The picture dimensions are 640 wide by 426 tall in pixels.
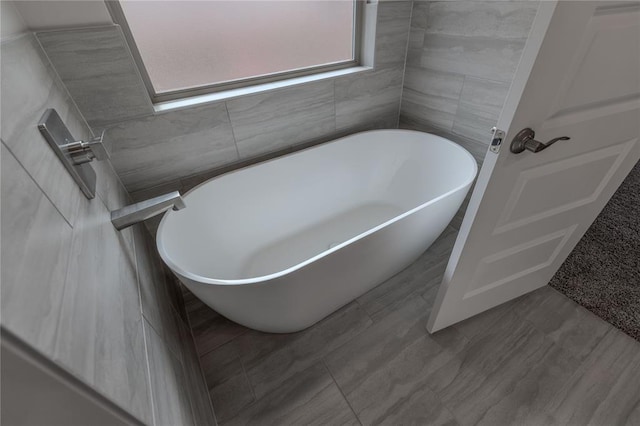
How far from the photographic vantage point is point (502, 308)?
1.48m

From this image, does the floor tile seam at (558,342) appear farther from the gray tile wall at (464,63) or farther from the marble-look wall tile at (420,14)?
the marble-look wall tile at (420,14)

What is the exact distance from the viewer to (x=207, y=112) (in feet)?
4.58

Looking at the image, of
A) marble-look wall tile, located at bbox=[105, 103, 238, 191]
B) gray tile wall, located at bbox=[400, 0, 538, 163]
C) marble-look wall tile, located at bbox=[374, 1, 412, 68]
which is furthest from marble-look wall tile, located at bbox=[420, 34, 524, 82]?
marble-look wall tile, located at bbox=[105, 103, 238, 191]

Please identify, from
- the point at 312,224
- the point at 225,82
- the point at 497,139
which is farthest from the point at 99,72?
the point at 497,139

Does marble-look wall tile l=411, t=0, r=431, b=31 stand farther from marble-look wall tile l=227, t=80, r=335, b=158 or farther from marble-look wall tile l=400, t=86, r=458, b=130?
marble-look wall tile l=227, t=80, r=335, b=158

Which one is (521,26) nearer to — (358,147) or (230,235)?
(358,147)

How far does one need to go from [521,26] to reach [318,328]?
166 cm

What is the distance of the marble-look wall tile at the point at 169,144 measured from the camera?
129 centimetres

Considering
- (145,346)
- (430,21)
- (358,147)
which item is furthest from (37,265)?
(430,21)

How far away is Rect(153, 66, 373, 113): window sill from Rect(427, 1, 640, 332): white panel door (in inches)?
44.4

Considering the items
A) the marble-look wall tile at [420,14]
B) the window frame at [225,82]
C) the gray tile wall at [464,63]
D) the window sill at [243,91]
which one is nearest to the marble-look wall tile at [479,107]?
the gray tile wall at [464,63]

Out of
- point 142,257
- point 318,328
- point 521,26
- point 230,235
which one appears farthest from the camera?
point 230,235

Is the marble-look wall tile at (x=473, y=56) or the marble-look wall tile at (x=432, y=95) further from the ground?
the marble-look wall tile at (x=473, y=56)

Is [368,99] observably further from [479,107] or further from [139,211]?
[139,211]
